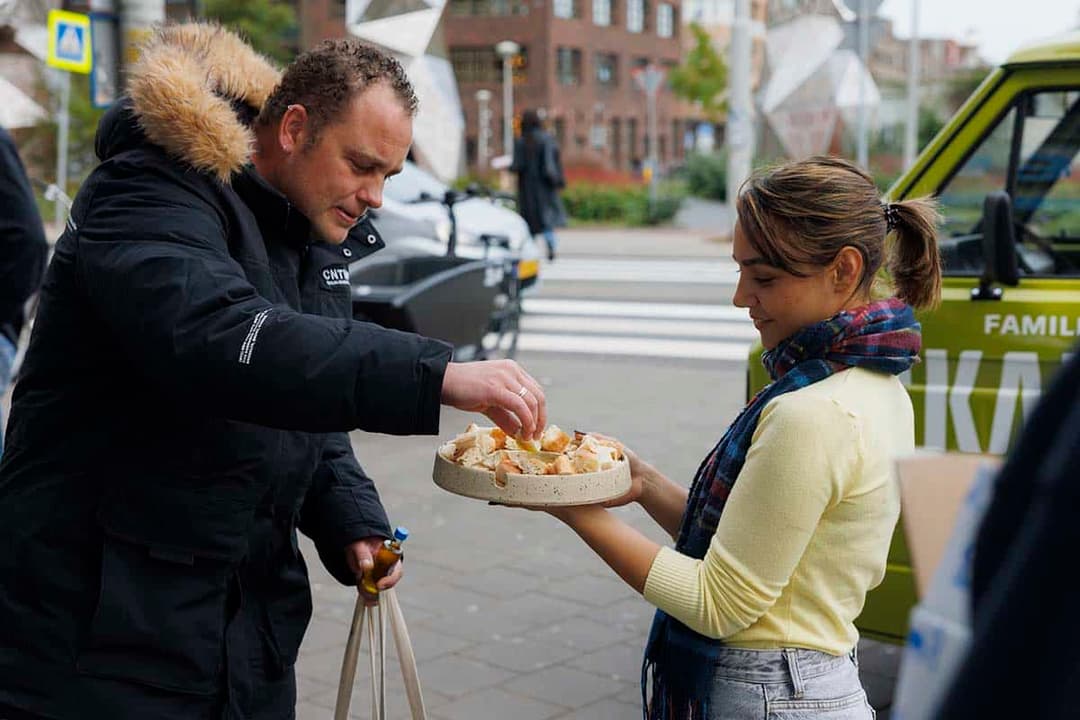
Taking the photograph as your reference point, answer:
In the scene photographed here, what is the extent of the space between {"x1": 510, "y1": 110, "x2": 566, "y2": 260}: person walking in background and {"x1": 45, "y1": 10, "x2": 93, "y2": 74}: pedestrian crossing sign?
25.2 ft

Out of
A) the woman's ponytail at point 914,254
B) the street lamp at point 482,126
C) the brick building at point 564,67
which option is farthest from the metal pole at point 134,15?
the brick building at point 564,67

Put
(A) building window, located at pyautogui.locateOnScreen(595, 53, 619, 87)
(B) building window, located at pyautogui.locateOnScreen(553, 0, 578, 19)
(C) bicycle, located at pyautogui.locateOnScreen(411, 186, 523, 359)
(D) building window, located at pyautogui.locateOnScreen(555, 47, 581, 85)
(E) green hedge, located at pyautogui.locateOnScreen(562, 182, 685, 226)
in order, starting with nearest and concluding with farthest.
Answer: (C) bicycle, located at pyautogui.locateOnScreen(411, 186, 523, 359)
(E) green hedge, located at pyautogui.locateOnScreen(562, 182, 685, 226)
(B) building window, located at pyautogui.locateOnScreen(553, 0, 578, 19)
(D) building window, located at pyautogui.locateOnScreen(555, 47, 581, 85)
(A) building window, located at pyautogui.locateOnScreen(595, 53, 619, 87)

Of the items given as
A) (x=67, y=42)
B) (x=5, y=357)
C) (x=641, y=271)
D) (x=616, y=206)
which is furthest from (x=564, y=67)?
(x=5, y=357)

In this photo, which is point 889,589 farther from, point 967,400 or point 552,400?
point 552,400

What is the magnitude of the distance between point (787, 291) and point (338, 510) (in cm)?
114

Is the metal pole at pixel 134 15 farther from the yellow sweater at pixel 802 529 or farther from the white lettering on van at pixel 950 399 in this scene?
the yellow sweater at pixel 802 529

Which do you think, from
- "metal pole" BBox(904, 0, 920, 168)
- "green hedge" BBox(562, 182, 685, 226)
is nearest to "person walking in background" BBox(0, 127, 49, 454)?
"metal pole" BBox(904, 0, 920, 168)

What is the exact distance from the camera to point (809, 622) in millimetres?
2244

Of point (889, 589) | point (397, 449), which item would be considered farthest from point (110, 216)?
point (397, 449)

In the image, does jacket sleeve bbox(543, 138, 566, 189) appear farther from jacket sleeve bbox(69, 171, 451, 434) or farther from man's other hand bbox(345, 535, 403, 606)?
jacket sleeve bbox(69, 171, 451, 434)

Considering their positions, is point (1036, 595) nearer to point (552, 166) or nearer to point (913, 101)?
point (552, 166)

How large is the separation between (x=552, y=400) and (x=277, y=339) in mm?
7966

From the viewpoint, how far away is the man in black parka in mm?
2080

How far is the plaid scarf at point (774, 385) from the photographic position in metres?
2.26
